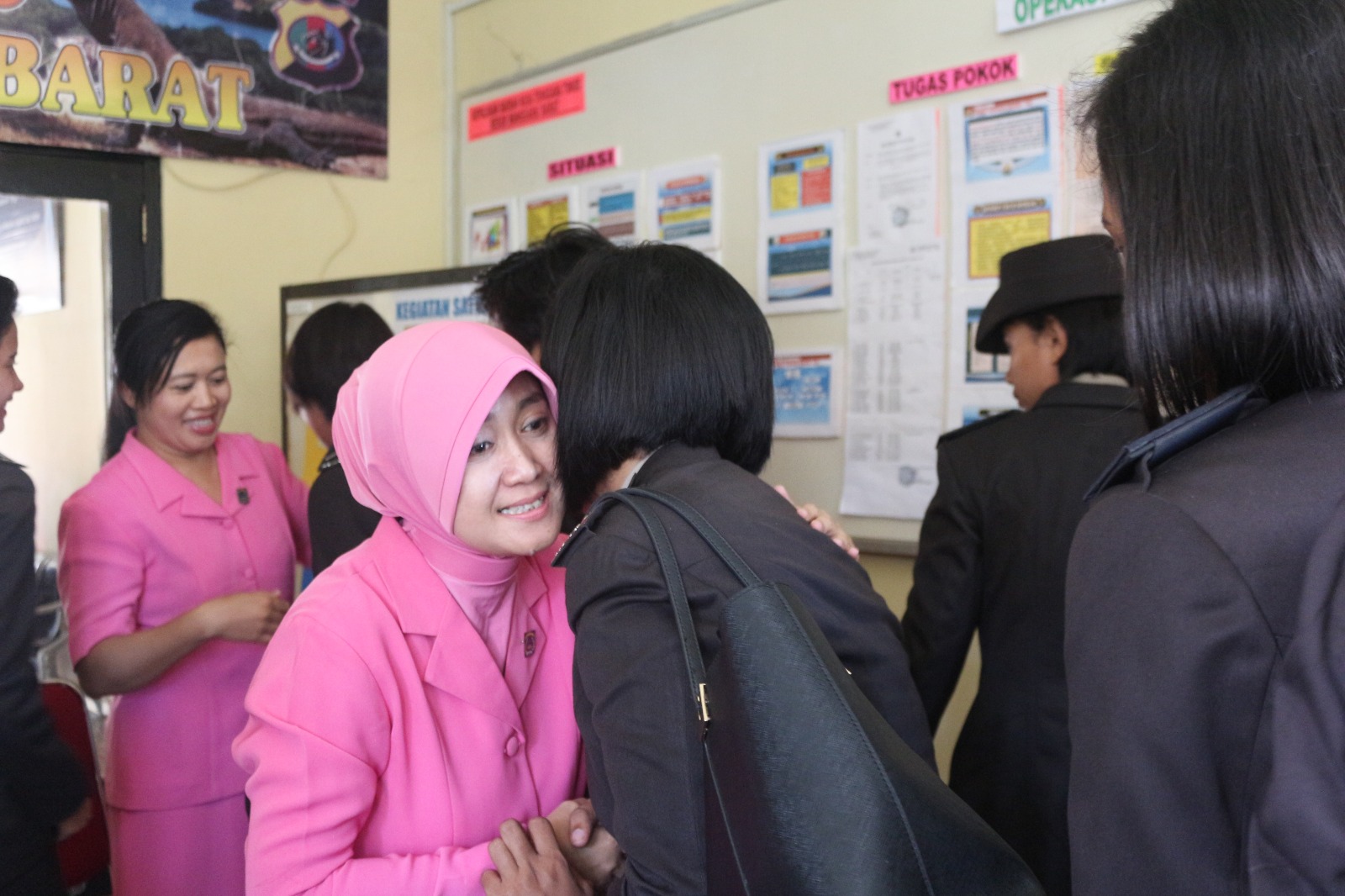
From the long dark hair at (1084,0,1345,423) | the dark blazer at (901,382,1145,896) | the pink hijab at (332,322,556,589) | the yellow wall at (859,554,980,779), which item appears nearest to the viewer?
the long dark hair at (1084,0,1345,423)

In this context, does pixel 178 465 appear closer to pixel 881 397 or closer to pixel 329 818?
pixel 329 818

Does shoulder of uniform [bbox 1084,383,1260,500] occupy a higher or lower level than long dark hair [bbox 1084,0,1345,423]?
lower

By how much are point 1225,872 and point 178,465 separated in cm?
208

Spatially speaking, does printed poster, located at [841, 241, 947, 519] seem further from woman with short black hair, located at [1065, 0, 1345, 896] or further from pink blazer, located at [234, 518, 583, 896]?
woman with short black hair, located at [1065, 0, 1345, 896]

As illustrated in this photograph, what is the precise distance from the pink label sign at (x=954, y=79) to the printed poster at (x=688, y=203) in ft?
2.00

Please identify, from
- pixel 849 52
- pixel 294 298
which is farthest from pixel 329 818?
pixel 294 298

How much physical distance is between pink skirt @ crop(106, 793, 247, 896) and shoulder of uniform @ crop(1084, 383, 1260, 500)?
177 cm

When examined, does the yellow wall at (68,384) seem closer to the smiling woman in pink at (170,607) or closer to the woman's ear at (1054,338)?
the smiling woman in pink at (170,607)

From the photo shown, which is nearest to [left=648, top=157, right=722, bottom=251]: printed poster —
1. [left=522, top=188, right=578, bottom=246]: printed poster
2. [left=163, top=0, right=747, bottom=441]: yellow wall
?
[left=522, top=188, right=578, bottom=246]: printed poster

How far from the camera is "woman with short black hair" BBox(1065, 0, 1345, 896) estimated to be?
588 mm

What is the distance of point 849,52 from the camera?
2.72 metres

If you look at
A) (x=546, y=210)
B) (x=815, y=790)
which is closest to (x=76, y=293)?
(x=546, y=210)

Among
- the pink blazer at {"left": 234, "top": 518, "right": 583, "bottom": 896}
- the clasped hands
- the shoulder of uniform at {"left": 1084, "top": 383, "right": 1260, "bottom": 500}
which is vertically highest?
the shoulder of uniform at {"left": 1084, "top": 383, "right": 1260, "bottom": 500}

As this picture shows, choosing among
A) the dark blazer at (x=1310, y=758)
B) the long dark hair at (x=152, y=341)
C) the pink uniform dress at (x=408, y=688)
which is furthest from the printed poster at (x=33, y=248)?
the dark blazer at (x=1310, y=758)
